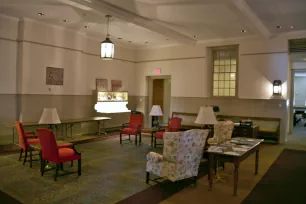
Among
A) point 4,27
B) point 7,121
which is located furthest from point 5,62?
point 7,121

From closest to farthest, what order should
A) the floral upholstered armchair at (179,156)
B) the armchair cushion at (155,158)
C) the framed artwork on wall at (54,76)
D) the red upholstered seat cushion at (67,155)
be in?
the floral upholstered armchair at (179,156)
the armchair cushion at (155,158)
the red upholstered seat cushion at (67,155)
the framed artwork on wall at (54,76)

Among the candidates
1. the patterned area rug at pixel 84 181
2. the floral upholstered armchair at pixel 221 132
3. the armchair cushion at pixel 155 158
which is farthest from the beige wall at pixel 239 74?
the armchair cushion at pixel 155 158

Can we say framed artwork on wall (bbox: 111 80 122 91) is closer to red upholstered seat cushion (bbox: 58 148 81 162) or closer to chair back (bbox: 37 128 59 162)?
red upholstered seat cushion (bbox: 58 148 81 162)

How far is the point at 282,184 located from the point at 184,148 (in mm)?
1912

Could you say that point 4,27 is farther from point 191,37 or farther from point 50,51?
point 191,37

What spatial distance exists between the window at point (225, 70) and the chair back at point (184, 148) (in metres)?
5.45

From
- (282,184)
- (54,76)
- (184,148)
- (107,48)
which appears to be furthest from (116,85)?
(282,184)

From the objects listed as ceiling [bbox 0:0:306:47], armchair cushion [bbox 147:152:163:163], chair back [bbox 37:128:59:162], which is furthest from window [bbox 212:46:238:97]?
chair back [bbox 37:128:59:162]

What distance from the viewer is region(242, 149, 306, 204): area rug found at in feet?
12.3

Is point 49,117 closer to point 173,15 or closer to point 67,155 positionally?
point 67,155

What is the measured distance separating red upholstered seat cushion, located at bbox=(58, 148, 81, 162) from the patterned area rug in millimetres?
347

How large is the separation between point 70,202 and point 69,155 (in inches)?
42.9

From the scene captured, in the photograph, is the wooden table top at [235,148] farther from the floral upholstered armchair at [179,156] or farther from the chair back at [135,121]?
the chair back at [135,121]

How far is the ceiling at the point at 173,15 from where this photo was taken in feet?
18.2
